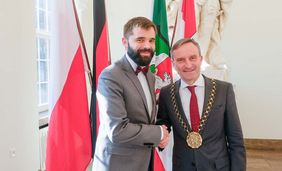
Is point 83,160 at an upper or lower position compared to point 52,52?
lower

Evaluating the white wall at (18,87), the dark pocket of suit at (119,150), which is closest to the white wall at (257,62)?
the white wall at (18,87)

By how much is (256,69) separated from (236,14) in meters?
0.92

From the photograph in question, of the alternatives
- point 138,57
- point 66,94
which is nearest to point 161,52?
point 66,94

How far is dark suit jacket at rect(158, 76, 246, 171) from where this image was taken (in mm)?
1554

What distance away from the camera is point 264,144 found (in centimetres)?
496

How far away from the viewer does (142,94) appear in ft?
4.93

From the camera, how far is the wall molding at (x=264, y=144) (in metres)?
4.91

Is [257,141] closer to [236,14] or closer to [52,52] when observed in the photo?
[236,14]

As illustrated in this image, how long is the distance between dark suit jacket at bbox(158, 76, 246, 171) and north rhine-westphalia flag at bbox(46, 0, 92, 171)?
2.02ft

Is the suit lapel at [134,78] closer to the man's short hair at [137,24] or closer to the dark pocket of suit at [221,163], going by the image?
the man's short hair at [137,24]

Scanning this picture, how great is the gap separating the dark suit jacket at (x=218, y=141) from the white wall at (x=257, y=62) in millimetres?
3567

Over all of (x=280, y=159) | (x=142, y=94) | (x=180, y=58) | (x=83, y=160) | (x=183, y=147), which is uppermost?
(x=180, y=58)

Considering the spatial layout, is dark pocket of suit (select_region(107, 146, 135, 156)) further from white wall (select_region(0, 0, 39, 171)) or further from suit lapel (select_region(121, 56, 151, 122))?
white wall (select_region(0, 0, 39, 171))

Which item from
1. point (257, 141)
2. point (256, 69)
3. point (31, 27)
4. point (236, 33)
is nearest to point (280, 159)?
point (257, 141)
